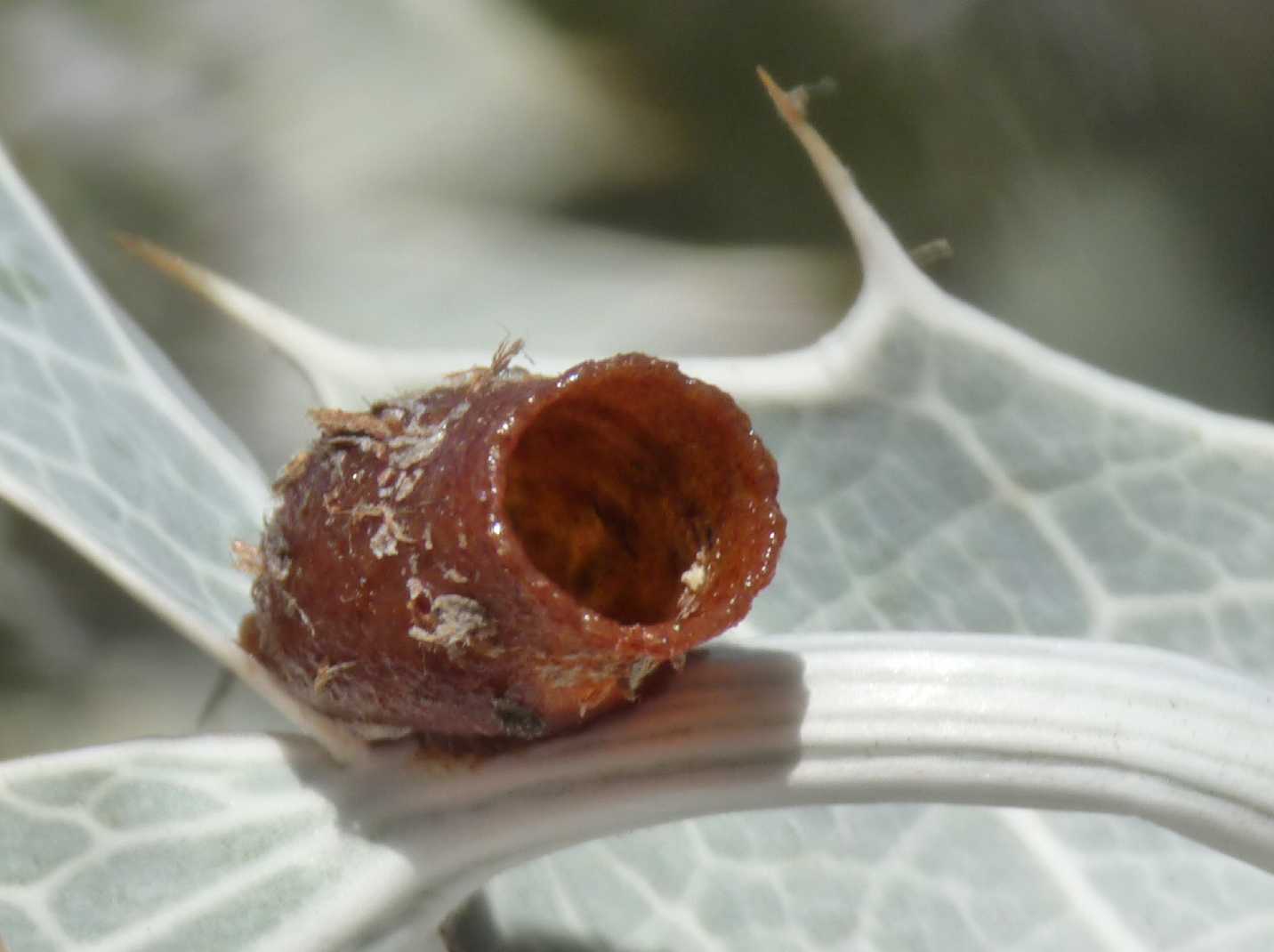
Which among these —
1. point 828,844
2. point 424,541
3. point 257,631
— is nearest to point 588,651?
point 424,541

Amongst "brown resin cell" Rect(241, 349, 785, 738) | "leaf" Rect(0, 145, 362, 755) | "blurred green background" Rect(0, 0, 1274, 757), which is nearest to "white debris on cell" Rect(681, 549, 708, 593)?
"brown resin cell" Rect(241, 349, 785, 738)

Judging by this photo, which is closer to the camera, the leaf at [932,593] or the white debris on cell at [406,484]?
the white debris on cell at [406,484]

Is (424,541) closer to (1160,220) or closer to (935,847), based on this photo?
(935,847)

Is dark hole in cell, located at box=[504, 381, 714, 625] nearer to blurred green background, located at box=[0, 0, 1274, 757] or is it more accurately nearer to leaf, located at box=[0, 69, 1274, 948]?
leaf, located at box=[0, 69, 1274, 948]

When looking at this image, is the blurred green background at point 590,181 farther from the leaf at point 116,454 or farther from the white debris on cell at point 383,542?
the white debris on cell at point 383,542

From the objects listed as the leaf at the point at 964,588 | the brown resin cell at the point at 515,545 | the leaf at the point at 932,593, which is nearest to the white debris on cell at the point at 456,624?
the brown resin cell at the point at 515,545

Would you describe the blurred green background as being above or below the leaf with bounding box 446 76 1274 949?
above
